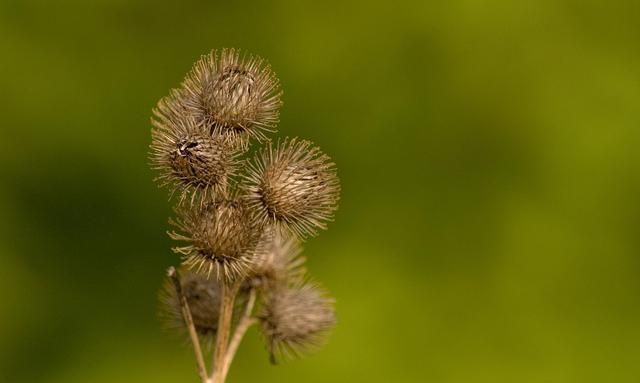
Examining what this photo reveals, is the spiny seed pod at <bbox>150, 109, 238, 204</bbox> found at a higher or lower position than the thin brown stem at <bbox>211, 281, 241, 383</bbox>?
higher

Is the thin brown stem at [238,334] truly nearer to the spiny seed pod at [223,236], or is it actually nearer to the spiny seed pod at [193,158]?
the spiny seed pod at [223,236]

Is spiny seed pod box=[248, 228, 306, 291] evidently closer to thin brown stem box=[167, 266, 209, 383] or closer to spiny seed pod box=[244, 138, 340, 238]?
spiny seed pod box=[244, 138, 340, 238]

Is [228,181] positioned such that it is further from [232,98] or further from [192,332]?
[192,332]

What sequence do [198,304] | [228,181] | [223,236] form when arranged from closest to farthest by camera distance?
[223,236], [228,181], [198,304]

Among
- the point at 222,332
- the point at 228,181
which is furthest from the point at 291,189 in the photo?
the point at 222,332

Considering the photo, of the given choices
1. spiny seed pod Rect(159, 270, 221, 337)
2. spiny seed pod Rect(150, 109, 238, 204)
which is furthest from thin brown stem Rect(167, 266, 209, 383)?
spiny seed pod Rect(159, 270, 221, 337)

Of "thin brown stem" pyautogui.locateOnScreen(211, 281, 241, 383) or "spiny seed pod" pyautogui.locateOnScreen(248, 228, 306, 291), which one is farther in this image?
"spiny seed pod" pyautogui.locateOnScreen(248, 228, 306, 291)

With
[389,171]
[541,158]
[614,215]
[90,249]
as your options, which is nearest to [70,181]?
[90,249]
